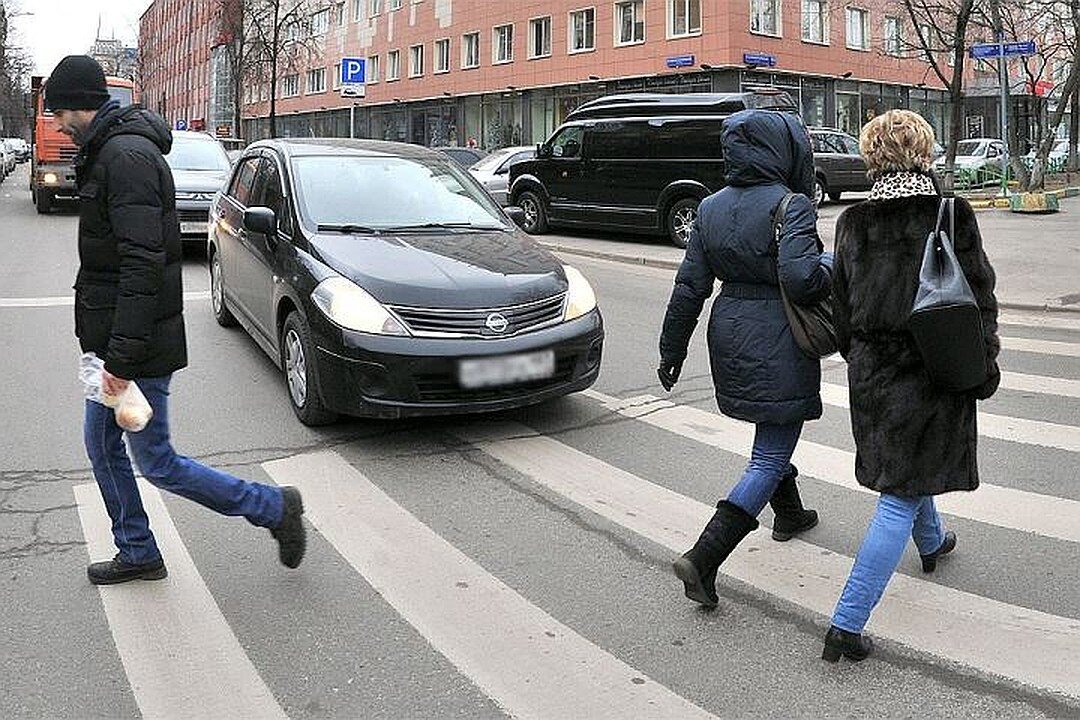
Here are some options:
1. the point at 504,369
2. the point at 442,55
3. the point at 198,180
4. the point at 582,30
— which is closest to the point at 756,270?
the point at 504,369

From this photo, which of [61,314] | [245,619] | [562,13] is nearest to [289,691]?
[245,619]

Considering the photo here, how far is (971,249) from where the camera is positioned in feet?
11.4

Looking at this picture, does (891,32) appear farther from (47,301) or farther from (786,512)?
(786,512)

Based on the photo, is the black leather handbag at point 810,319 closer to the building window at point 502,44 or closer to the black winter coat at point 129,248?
the black winter coat at point 129,248

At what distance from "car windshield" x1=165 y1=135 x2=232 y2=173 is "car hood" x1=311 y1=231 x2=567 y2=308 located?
33.9 feet

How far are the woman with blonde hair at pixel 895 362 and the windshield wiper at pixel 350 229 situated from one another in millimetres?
4057

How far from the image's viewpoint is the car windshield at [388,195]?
7.34 m

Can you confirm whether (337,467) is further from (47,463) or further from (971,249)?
(971,249)

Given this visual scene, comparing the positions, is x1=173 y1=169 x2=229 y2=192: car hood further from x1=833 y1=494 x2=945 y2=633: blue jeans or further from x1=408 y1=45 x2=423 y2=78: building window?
x1=408 y1=45 x2=423 y2=78: building window

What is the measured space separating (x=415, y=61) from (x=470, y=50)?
5.34 m

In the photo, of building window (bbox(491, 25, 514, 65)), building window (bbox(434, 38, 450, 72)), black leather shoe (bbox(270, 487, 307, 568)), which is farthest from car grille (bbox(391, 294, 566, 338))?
building window (bbox(434, 38, 450, 72))

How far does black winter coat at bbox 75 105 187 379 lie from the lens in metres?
3.79

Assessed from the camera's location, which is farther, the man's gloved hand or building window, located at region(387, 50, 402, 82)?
building window, located at region(387, 50, 402, 82)

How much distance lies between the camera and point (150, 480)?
416cm
